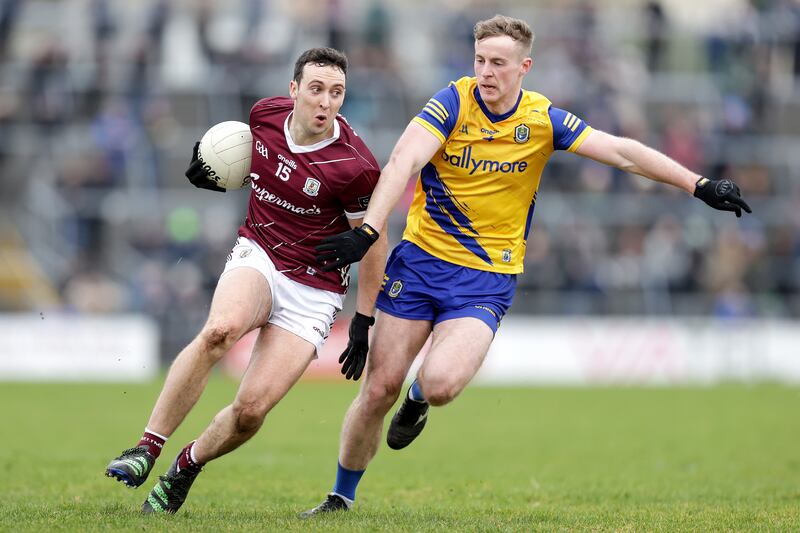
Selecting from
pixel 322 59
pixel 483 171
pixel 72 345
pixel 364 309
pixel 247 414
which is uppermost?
pixel 322 59

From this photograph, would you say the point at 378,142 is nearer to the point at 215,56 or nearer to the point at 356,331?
the point at 215,56

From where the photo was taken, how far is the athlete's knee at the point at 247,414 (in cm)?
765

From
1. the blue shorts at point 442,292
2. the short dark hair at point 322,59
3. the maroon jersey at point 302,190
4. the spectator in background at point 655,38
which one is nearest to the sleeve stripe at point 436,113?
the maroon jersey at point 302,190

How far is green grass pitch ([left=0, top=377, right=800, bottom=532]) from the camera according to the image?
787 cm

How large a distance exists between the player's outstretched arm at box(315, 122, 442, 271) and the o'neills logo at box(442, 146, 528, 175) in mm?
255

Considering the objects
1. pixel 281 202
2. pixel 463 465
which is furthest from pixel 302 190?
pixel 463 465

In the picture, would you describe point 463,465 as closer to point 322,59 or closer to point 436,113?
point 436,113

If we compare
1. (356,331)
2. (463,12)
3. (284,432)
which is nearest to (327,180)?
(356,331)

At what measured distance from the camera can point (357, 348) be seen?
8047mm

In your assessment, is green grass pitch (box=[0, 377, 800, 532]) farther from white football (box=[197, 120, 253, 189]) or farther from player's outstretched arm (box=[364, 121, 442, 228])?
white football (box=[197, 120, 253, 189])

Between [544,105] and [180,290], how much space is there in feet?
51.3

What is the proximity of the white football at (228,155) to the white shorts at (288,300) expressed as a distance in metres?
0.50

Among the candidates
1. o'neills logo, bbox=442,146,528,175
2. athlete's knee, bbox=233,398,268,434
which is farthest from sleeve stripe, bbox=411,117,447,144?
athlete's knee, bbox=233,398,268,434

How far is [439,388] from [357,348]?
64cm
